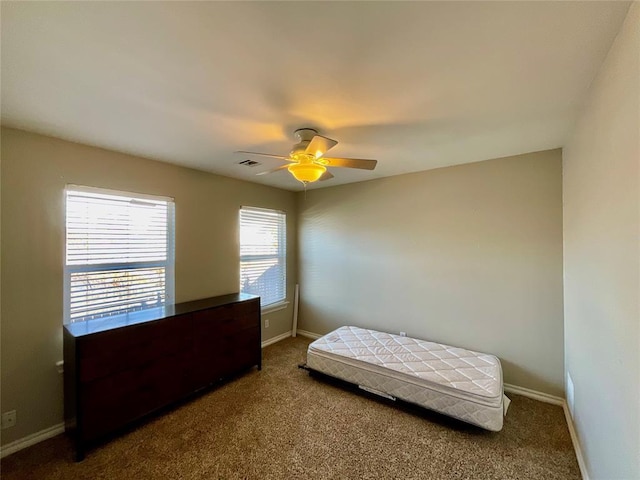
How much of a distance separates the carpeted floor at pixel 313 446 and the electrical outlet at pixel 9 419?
22 cm

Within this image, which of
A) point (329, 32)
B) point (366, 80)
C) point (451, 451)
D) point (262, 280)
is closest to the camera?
point (329, 32)

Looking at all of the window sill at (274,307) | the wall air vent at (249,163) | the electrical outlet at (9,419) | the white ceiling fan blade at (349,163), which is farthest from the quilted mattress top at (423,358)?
the electrical outlet at (9,419)

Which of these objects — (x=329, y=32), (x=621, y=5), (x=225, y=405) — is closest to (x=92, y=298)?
(x=225, y=405)

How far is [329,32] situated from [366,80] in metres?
0.39

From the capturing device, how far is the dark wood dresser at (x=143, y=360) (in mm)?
1956

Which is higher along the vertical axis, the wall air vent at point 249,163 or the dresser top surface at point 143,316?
the wall air vent at point 249,163

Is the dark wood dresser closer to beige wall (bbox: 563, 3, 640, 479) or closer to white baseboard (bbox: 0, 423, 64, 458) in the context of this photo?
white baseboard (bbox: 0, 423, 64, 458)

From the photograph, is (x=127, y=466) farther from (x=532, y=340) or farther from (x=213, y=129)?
(x=532, y=340)

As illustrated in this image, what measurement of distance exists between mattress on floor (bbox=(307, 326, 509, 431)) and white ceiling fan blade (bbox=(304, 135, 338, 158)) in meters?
2.04

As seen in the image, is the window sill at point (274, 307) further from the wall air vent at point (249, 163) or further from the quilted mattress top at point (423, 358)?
the wall air vent at point (249, 163)

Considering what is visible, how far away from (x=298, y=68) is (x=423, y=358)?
2.72 meters

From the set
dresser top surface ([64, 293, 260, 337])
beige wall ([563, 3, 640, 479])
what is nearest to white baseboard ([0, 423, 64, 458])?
dresser top surface ([64, 293, 260, 337])

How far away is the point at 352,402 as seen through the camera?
8.45 feet

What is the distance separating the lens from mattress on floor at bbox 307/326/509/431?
2105 mm
